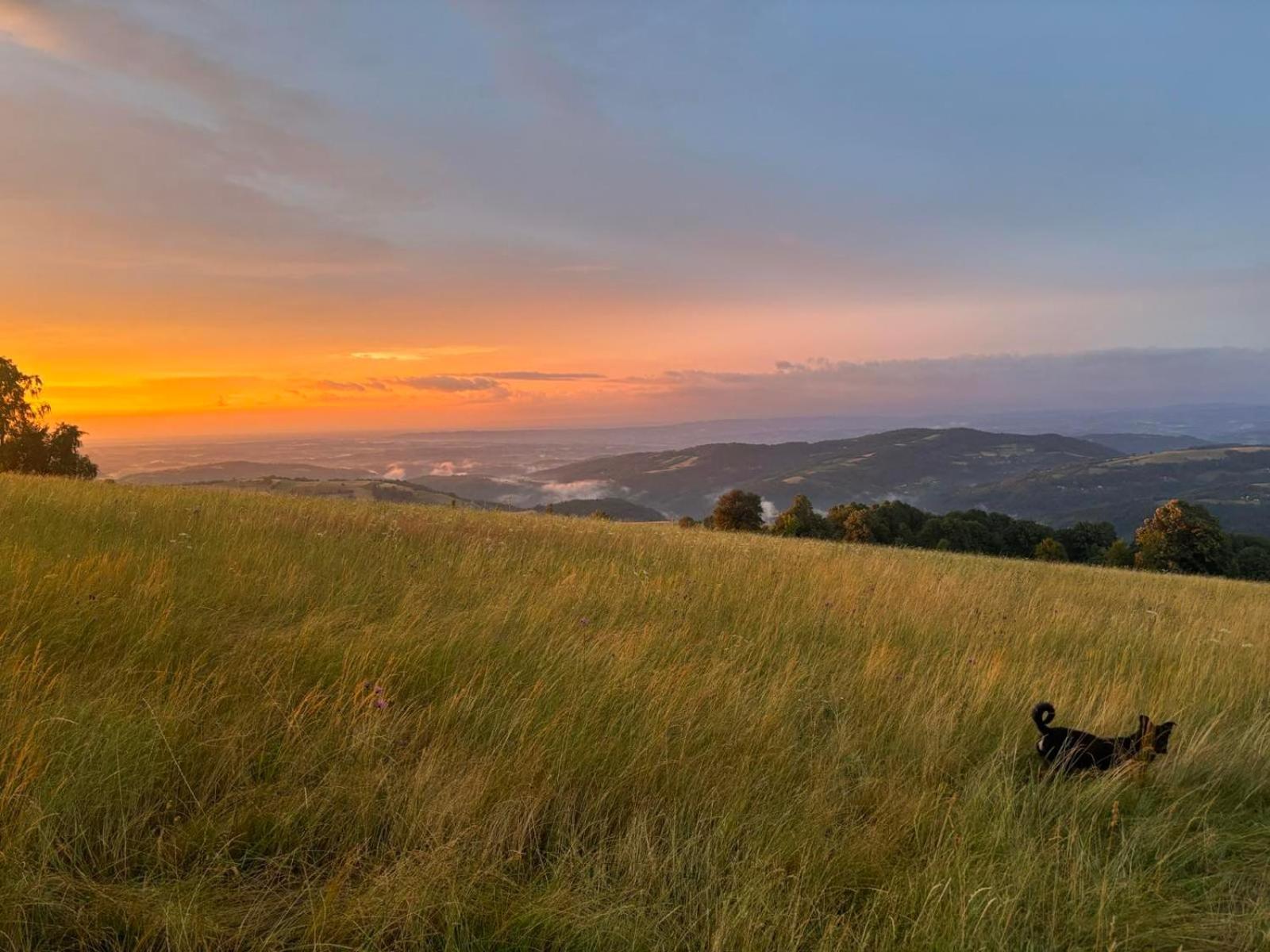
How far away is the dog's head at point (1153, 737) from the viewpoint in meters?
3.23

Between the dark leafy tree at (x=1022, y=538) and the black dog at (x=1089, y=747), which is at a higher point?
the black dog at (x=1089, y=747)

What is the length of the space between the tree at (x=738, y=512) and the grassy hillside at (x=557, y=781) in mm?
45336

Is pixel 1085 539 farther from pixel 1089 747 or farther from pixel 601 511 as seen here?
pixel 1089 747

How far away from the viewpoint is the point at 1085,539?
65.6 metres

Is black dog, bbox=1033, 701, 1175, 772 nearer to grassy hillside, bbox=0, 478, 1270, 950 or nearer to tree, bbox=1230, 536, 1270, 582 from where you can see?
grassy hillside, bbox=0, 478, 1270, 950

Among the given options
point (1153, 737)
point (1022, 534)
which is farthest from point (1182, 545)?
point (1153, 737)

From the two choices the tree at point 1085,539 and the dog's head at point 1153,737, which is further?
the tree at point 1085,539

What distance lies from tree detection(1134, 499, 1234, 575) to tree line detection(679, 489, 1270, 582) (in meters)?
0.06

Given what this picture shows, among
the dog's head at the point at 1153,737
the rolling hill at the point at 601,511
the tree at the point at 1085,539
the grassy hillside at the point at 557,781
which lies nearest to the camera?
the grassy hillside at the point at 557,781

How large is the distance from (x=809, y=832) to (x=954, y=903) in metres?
0.56

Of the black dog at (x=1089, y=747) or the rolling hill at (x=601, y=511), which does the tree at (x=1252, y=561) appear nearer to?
the rolling hill at (x=601, y=511)

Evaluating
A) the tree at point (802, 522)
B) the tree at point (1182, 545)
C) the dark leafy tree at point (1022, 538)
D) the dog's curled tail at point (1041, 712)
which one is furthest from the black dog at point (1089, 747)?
the dark leafy tree at point (1022, 538)

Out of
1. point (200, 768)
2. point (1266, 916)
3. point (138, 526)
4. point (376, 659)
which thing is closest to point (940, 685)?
point (1266, 916)

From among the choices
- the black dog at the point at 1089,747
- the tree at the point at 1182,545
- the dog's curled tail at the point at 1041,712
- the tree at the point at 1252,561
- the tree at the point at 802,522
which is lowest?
the tree at the point at 1252,561
